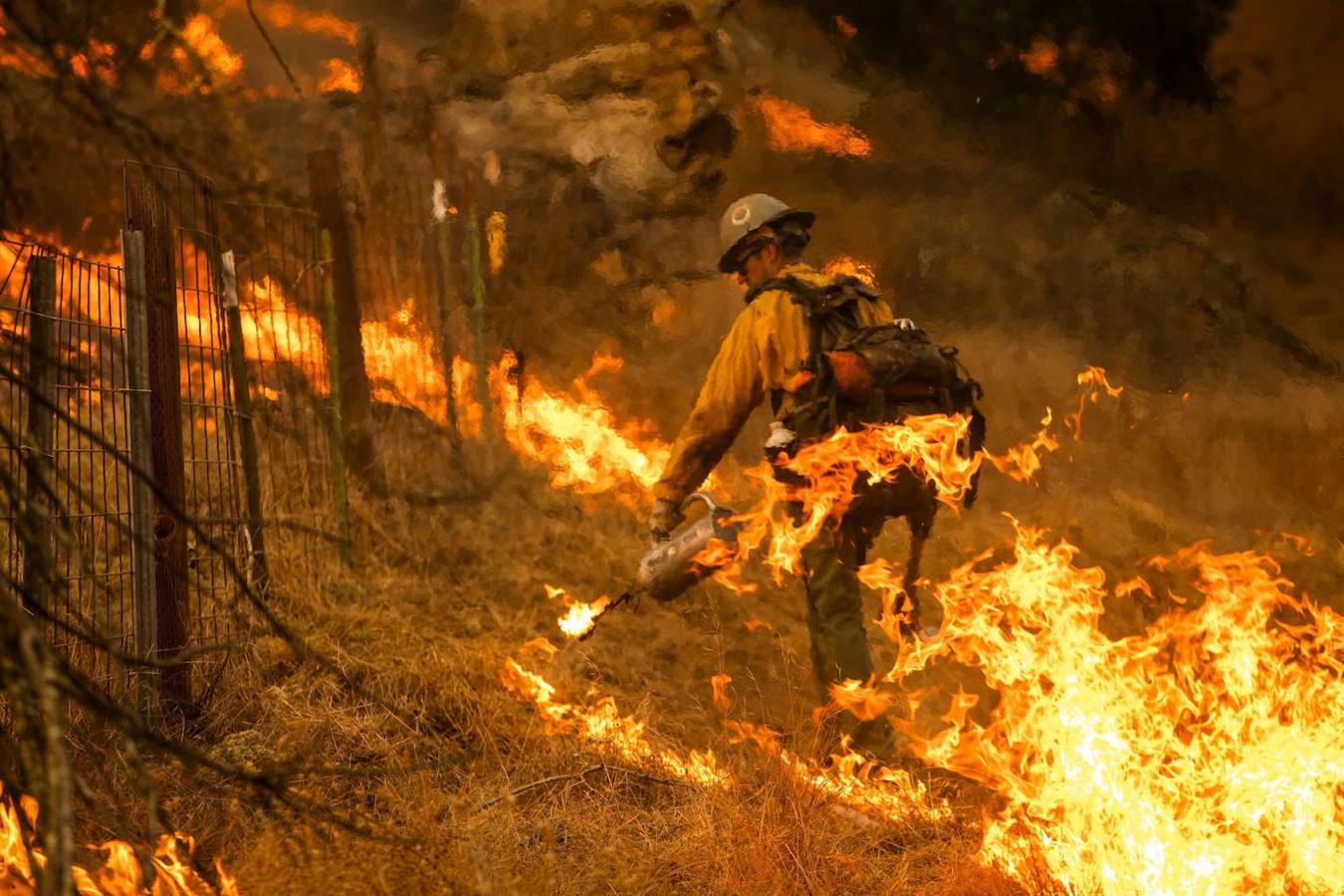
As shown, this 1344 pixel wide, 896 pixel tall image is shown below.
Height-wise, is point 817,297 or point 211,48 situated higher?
point 211,48

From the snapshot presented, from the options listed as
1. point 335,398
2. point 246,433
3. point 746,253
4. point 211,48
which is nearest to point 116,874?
point 246,433

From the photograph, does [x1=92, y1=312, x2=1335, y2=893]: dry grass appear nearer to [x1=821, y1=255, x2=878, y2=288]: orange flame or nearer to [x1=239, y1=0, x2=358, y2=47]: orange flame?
[x1=821, y1=255, x2=878, y2=288]: orange flame

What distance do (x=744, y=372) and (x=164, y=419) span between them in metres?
2.34

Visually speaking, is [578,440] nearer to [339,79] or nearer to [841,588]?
[339,79]

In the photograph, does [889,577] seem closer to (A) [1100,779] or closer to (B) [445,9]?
(A) [1100,779]

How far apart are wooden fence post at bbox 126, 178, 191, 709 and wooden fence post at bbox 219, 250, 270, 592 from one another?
798 millimetres

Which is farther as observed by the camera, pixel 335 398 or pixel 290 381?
pixel 335 398

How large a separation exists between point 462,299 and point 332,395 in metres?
1.59

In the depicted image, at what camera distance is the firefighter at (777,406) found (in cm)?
449

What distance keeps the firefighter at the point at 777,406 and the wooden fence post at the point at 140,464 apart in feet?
6.49

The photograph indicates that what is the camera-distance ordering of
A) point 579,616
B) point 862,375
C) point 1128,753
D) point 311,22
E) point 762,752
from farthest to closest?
point 311,22, point 579,616, point 862,375, point 762,752, point 1128,753

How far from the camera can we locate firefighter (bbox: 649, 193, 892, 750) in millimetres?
4492

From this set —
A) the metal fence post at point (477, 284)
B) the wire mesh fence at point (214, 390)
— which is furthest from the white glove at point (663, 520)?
the metal fence post at point (477, 284)

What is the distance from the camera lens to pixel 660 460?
7746mm
